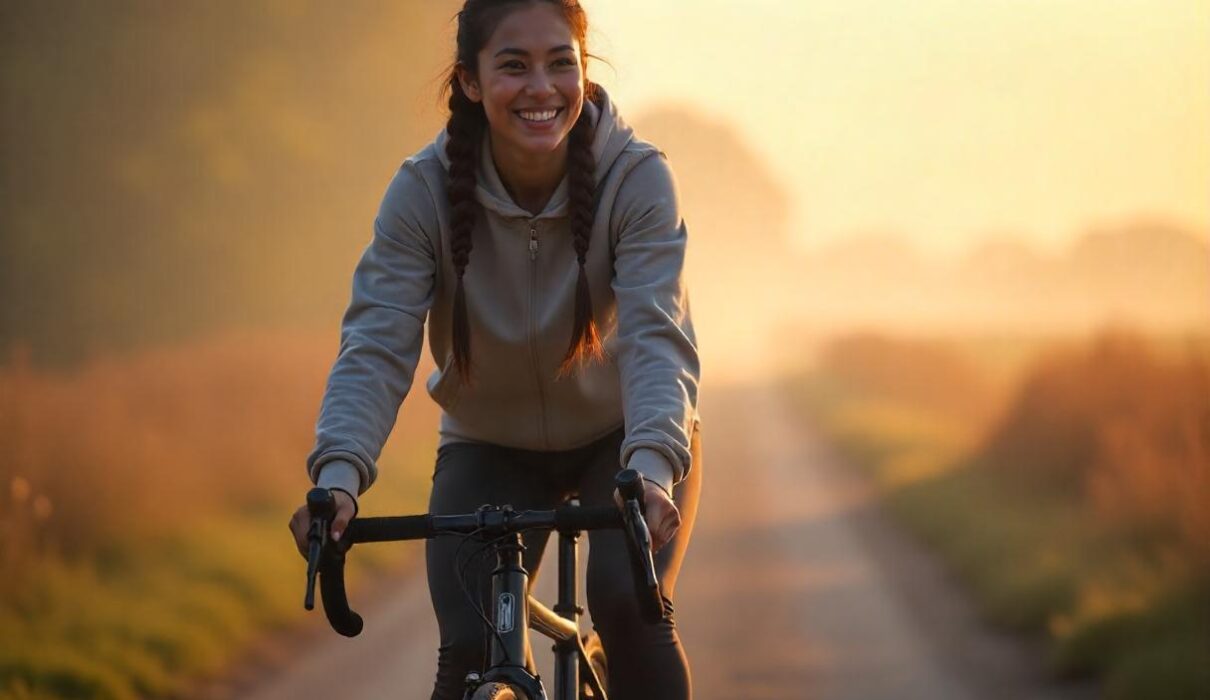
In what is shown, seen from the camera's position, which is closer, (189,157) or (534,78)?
(534,78)

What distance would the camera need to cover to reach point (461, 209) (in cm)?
354

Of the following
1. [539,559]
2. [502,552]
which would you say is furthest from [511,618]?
[539,559]

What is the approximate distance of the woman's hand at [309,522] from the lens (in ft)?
9.68

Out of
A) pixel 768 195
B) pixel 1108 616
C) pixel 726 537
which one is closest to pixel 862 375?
pixel 726 537

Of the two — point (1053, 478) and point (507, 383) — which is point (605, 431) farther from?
point (1053, 478)

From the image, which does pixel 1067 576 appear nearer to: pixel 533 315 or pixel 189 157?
pixel 533 315

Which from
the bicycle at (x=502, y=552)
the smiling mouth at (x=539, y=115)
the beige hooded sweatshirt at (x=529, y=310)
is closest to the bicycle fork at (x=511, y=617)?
the bicycle at (x=502, y=552)

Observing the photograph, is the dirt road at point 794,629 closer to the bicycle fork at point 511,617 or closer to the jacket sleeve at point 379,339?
the jacket sleeve at point 379,339

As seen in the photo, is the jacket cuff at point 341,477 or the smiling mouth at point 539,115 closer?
the jacket cuff at point 341,477

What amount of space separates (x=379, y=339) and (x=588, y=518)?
762 mm

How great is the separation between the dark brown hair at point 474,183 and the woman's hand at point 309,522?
641 mm

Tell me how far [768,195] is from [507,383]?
120 metres

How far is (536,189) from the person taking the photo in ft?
12.1

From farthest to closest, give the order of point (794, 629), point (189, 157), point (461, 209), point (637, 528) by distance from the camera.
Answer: point (189, 157) → point (794, 629) → point (461, 209) → point (637, 528)
